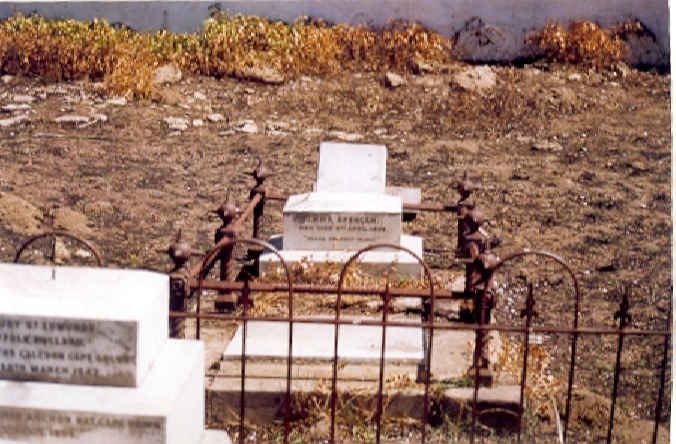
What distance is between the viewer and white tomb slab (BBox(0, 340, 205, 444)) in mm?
3033

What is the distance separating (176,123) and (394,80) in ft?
6.97

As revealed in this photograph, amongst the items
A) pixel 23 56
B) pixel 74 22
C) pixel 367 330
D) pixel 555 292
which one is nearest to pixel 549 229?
pixel 555 292

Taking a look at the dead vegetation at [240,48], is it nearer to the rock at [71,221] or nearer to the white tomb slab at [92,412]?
the rock at [71,221]

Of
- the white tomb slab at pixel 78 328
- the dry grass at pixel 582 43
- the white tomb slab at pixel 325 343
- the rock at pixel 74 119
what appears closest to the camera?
the white tomb slab at pixel 78 328

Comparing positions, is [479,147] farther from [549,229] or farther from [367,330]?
[367,330]

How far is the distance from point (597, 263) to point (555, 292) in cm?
77

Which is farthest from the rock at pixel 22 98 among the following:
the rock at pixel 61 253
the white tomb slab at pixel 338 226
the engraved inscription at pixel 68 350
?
the engraved inscription at pixel 68 350

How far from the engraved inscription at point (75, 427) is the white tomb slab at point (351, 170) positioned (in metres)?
3.42

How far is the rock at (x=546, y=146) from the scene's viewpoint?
950 cm

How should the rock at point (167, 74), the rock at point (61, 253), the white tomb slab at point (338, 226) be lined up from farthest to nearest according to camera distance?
the rock at point (167, 74), the rock at point (61, 253), the white tomb slab at point (338, 226)

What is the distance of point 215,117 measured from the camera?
9883 millimetres

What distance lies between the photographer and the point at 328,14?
8.08 meters

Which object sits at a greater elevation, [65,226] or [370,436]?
[65,226]

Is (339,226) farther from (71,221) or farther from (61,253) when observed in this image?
(71,221)
